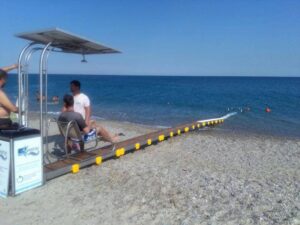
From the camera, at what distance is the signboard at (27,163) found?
4461 mm

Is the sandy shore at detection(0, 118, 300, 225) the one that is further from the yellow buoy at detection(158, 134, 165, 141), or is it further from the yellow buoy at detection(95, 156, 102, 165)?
the yellow buoy at detection(158, 134, 165, 141)

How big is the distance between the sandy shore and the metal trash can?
0.18 meters

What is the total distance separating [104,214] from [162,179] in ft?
5.49

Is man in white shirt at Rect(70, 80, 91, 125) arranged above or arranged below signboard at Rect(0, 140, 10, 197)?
above

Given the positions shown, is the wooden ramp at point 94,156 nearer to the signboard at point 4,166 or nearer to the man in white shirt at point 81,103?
the signboard at point 4,166

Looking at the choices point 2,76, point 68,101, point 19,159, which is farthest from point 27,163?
point 68,101

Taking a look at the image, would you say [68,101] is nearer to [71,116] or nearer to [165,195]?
[71,116]

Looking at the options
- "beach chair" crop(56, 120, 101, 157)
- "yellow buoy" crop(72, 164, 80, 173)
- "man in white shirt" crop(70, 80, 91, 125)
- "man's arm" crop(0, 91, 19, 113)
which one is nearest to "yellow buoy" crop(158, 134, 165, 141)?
"man in white shirt" crop(70, 80, 91, 125)

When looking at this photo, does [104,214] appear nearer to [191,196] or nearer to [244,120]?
[191,196]

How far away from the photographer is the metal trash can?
441 centimetres

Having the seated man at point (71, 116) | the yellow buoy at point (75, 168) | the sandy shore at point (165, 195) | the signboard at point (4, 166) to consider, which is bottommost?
the sandy shore at point (165, 195)

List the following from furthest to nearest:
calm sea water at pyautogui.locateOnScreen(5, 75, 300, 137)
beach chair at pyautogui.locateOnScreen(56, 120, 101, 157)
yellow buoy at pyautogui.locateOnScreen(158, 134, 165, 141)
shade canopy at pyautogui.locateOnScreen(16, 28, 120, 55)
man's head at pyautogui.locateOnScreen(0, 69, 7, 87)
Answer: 1. calm sea water at pyautogui.locateOnScreen(5, 75, 300, 137)
2. yellow buoy at pyautogui.locateOnScreen(158, 134, 165, 141)
3. beach chair at pyautogui.locateOnScreen(56, 120, 101, 157)
4. man's head at pyautogui.locateOnScreen(0, 69, 7, 87)
5. shade canopy at pyautogui.locateOnScreen(16, 28, 120, 55)

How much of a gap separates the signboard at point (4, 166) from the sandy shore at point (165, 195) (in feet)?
0.57

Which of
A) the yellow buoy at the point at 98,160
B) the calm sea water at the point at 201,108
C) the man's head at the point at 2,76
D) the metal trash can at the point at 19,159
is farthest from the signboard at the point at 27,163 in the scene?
the calm sea water at the point at 201,108
